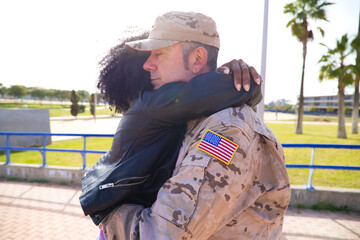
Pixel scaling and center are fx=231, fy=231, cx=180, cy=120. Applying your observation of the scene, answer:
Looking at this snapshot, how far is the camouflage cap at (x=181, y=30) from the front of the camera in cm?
102

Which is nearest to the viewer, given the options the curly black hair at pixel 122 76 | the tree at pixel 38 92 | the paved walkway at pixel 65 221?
the curly black hair at pixel 122 76

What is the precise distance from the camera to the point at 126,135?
0.99 meters

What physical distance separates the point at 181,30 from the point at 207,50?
16cm

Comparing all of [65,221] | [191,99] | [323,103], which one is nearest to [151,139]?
[191,99]

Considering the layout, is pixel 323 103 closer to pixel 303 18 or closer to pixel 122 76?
pixel 303 18

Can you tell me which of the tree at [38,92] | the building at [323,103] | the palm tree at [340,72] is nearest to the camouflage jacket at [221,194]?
the palm tree at [340,72]

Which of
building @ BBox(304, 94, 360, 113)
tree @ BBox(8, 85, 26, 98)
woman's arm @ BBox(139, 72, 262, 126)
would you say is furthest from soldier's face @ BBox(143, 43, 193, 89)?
building @ BBox(304, 94, 360, 113)

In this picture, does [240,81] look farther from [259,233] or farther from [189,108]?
[259,233]

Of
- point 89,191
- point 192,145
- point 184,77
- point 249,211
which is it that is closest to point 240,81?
point 184,77

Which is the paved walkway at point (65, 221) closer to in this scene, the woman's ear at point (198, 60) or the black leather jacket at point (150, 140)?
the black leather jacket at point (150, 140)

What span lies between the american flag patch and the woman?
0.14 meters

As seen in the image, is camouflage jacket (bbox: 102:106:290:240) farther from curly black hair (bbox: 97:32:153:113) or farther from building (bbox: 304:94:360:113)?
building (bbox: 304:94:360:113)

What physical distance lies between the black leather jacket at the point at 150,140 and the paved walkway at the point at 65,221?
2.86 m

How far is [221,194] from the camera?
2.61 ft
